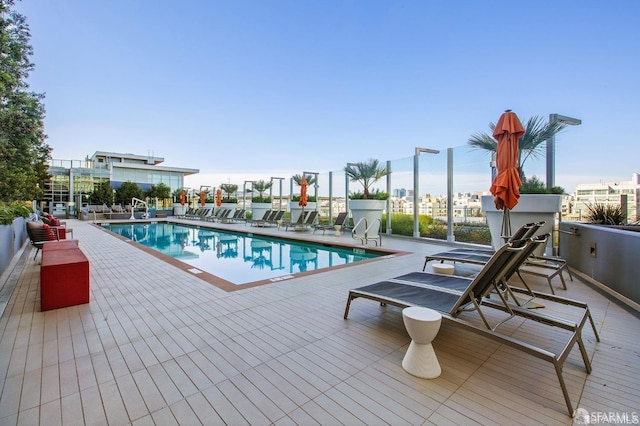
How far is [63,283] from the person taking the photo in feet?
10.3

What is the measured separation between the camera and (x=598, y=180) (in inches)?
240

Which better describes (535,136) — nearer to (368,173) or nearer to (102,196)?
(368,173)

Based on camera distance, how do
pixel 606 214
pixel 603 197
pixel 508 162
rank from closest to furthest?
pixel 508 162 < pixel 606 214 < pixel 603 197

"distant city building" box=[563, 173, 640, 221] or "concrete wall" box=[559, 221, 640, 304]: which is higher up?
"distant city building" box=[563, 173, 640, 221]

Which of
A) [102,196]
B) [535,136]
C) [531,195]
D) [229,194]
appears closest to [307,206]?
[229,194]

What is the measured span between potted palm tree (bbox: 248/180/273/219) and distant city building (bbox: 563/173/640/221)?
12627 mm

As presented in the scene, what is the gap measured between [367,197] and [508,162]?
19.4ft

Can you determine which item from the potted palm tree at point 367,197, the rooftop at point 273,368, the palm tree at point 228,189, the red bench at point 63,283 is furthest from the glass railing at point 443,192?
the palm tree at point 228,189

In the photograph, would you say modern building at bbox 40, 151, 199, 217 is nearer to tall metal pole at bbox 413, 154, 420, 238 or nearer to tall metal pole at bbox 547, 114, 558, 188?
tall metal pole at bbox 413, 154, 420, 238

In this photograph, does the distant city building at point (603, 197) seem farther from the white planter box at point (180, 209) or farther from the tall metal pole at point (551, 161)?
the white planter box at point (180, 209)

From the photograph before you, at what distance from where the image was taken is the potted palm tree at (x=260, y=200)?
1587 cm

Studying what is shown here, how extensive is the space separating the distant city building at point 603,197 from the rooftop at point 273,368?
313cm

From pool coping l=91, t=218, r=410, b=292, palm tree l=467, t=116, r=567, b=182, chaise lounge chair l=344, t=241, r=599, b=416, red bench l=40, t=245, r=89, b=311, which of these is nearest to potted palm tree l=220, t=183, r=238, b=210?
pool coping l=91, t=218, r=410, b=292

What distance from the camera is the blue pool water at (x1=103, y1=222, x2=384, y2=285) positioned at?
5.83m
